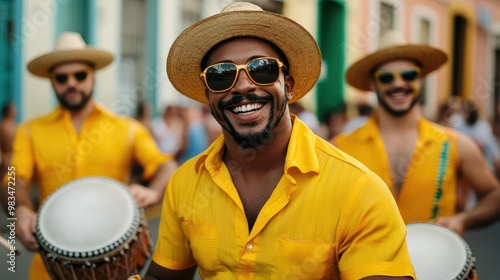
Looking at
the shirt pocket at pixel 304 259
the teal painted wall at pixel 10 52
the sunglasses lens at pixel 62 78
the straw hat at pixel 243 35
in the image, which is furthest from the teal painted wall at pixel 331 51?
the shirt pocket at pixel 304 259

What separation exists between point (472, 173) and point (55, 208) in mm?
2513

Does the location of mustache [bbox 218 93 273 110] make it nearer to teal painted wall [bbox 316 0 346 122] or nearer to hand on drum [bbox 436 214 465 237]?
hand on drum [bbox 436 214 465 237]

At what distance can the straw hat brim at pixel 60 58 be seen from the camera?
582 cm

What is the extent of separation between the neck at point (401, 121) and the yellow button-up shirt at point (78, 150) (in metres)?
1.51

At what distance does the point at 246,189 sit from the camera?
3119 millimetres

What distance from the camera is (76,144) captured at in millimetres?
5523

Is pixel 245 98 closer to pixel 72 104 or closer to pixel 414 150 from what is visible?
pixel 414 150

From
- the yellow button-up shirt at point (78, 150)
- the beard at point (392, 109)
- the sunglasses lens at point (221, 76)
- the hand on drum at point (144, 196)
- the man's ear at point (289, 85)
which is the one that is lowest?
the hand on drum at point (144, 196)

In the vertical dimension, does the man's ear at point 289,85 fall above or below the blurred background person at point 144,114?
above

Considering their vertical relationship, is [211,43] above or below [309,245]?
above

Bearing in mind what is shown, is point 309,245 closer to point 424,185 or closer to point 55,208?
point 55,208

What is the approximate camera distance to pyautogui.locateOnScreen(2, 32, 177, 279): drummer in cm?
545

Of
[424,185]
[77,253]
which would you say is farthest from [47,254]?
[424,185]

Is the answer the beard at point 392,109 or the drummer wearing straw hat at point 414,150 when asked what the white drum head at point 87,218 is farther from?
the beard at point 392,109
